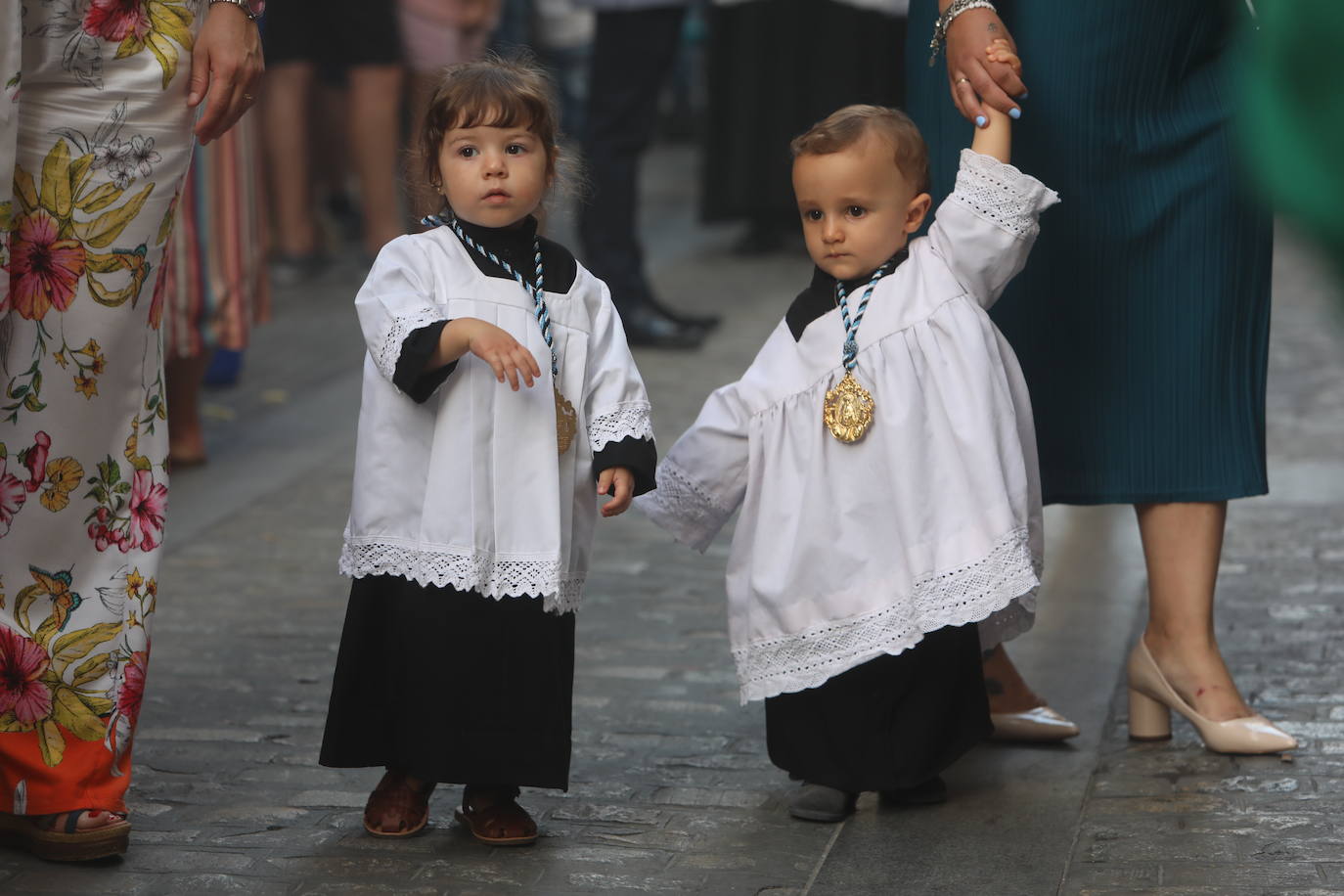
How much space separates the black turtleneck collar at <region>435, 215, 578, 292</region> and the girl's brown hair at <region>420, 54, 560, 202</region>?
0.34 feet

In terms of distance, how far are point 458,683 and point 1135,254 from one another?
1.32 metres

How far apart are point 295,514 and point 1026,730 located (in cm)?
240

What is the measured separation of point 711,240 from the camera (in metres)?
9.73

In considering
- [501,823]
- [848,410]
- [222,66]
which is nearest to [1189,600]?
[848,410]

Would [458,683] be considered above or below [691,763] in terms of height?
above

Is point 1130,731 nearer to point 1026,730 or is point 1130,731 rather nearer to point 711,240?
point 1026,730

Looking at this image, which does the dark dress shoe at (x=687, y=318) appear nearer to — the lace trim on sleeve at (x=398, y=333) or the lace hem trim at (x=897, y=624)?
the lace hem trim at (x=897, y=624)

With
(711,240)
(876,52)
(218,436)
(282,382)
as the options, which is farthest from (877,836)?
(711,240)

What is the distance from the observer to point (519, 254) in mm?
2766

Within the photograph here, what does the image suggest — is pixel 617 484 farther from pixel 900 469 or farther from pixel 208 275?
pixel 208 275

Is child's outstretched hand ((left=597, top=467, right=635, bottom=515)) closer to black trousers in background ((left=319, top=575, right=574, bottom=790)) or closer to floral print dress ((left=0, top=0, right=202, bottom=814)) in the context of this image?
black trousers in background ((left=319, top=575, right=574, bottom=790))

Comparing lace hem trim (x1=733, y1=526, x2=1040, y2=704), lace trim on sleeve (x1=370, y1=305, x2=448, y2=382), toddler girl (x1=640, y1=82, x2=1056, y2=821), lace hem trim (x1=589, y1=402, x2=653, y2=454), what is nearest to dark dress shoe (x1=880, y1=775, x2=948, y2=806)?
toddler girl (x1=640, y1=82, x2=1056, y2=821)

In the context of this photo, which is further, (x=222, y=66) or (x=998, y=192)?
(x=998, y=192)

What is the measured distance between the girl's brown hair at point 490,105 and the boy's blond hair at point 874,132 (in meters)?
0.38
